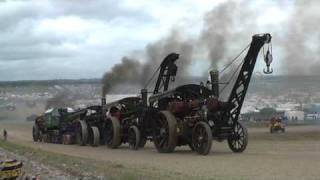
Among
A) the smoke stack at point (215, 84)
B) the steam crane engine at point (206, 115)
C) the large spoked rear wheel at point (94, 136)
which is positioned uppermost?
the smoke stack at point (215, 84)

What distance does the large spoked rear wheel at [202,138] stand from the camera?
33344 millimetres

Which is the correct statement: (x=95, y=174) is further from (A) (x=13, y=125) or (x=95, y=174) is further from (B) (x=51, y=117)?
(A) (x=13, y=125)

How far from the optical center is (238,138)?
35.8m

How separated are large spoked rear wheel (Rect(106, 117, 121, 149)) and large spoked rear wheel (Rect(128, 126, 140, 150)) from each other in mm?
1285

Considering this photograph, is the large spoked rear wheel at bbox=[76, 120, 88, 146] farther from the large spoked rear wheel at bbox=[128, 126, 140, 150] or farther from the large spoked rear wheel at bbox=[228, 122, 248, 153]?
the large spoked rear wheel at bbox=[228, 122, 248, 153]

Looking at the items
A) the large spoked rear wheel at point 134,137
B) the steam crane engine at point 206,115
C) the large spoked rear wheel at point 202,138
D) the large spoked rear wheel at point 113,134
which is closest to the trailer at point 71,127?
the large spoked rear wheel at point 113,134

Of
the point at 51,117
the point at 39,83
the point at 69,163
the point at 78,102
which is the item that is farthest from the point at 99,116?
the point at 39,83

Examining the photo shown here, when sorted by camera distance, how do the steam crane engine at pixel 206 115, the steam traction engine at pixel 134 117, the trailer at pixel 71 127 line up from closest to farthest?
→ the steam crane engine at pixel 206 115 < the steam traction engine at pixel 134 117 < the trailer at pixel 71 127

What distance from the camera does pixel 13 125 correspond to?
12562 centimetres

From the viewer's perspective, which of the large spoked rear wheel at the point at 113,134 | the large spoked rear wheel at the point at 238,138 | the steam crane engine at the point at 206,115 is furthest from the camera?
the large spoked rear wheel at the point at 113,134

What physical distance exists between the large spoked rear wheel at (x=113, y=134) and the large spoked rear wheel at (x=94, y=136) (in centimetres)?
191

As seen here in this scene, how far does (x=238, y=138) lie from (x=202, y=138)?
2.74 metres

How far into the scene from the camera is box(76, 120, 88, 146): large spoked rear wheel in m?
49.0

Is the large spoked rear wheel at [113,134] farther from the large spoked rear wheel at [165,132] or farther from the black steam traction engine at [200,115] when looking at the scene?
the large spoked rear wheel at [165,132]
